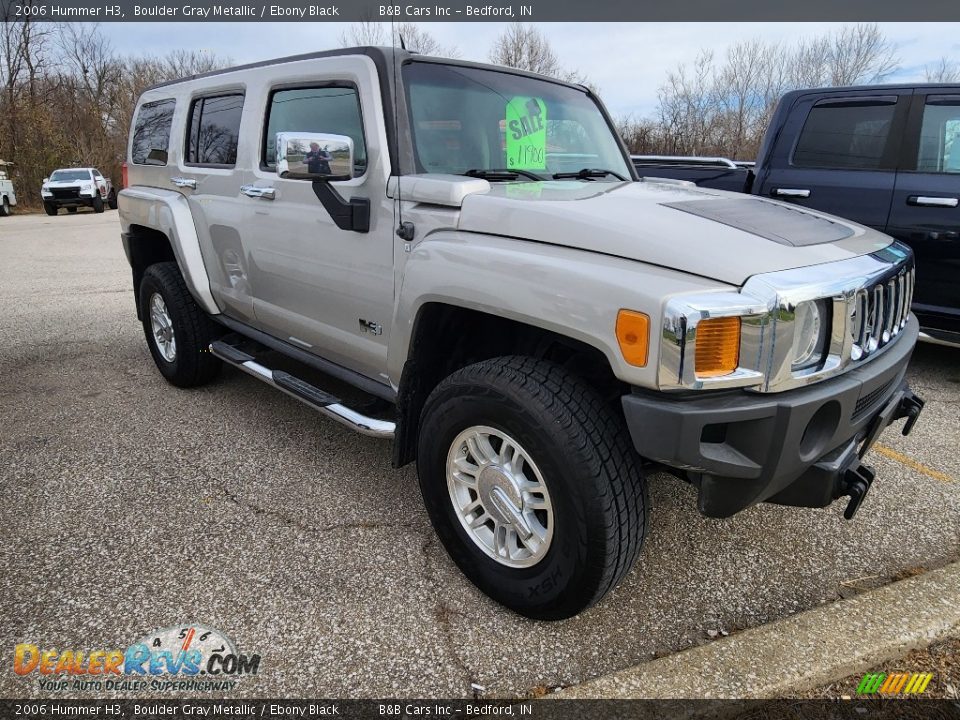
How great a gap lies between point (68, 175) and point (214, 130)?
2382cm

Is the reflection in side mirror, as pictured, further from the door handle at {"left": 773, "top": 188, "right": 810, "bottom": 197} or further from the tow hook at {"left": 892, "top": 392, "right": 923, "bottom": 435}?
the door handle at {"left": 773, "top": 188, "right": 810, "bottom": 197}

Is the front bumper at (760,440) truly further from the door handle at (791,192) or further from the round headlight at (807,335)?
the door handle at (791,192)

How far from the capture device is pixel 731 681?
79.5 inches

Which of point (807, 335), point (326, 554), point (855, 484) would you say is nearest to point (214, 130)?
point (326, 554)

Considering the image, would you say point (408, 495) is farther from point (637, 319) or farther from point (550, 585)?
point (637, 319)

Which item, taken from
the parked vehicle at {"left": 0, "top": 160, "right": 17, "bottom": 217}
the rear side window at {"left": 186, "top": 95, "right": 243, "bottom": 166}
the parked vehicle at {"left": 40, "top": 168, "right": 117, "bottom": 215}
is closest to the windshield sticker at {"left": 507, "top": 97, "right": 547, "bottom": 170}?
the rear side window at {"left": 186, "top": 95, "right": 243, "bottom": 166}

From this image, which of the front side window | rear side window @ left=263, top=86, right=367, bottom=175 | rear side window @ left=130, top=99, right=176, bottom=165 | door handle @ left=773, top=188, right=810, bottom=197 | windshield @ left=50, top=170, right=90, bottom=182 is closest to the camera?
rear side window @ left=263, top=86, right=367, bottom=175

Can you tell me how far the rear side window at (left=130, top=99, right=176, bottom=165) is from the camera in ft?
14.5

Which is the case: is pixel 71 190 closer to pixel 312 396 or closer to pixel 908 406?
pixel 312 396

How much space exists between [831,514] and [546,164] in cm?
208

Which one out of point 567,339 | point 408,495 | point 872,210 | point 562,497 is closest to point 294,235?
point 408,495

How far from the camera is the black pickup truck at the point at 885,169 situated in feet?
15.0

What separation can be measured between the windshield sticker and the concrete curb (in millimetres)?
2054

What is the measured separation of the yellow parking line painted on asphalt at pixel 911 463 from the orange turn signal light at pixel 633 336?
8.21 ft
